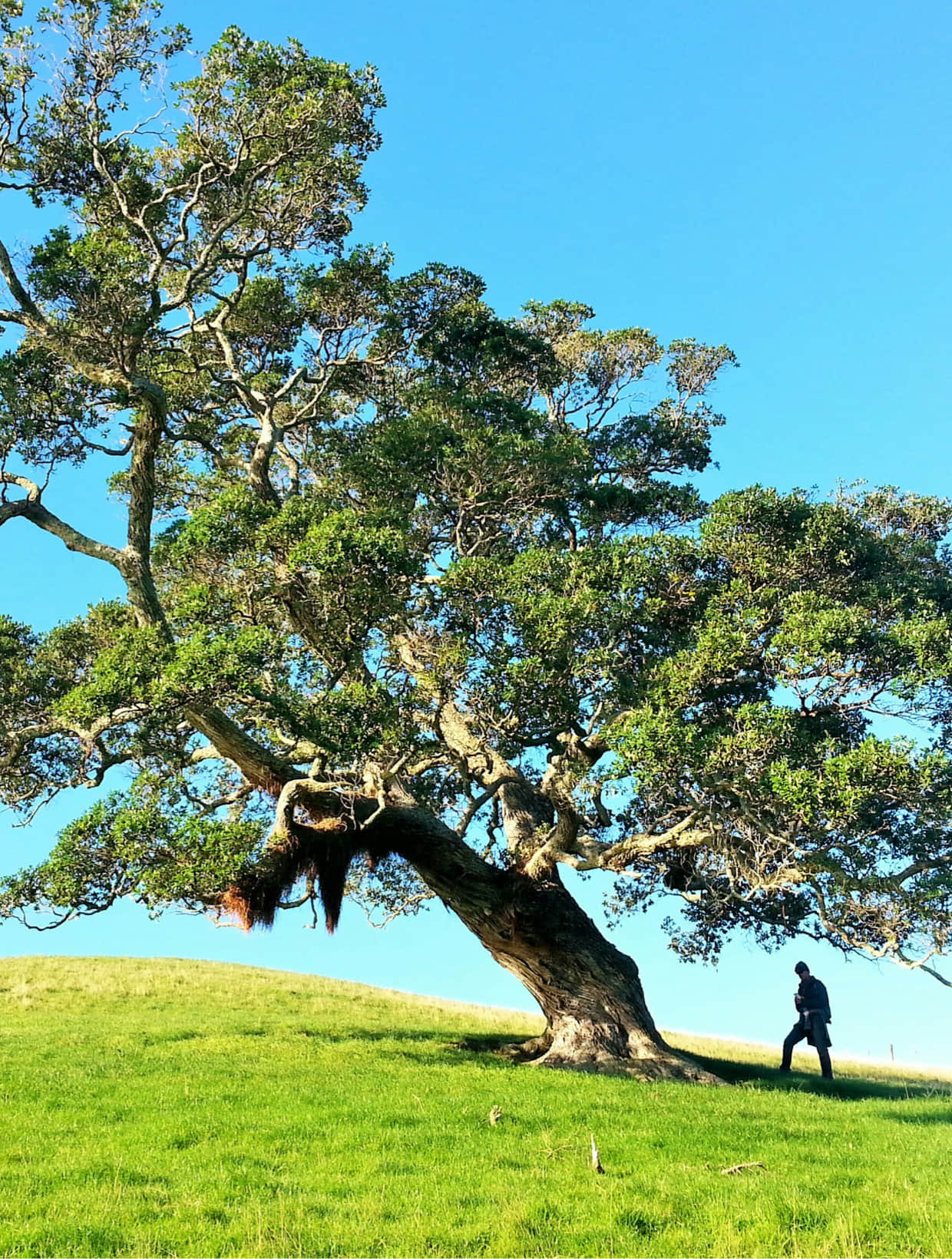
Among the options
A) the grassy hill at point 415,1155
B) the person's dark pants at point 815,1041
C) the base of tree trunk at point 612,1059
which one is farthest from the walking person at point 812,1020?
the base of tree trunk at point 612,1059

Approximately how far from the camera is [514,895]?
766 inches

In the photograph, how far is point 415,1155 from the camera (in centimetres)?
1095

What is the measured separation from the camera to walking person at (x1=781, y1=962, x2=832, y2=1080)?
21750 mm

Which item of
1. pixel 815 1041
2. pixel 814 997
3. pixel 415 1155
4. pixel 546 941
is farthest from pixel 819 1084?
pixel 415 1155

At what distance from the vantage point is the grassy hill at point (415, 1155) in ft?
29.0

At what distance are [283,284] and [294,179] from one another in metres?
2.93

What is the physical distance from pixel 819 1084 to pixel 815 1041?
1.63 m

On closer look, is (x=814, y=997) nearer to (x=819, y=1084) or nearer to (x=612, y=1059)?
(x=819, y=1084)

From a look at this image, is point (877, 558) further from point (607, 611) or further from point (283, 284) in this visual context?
point (283, 284)

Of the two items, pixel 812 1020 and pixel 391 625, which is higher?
pixel 391 625

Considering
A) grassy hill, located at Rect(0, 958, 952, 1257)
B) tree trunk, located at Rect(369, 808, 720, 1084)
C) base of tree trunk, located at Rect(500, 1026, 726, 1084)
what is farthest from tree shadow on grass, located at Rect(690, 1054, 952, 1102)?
tree trunk, located at Rect(369, 808, 720, 1084)

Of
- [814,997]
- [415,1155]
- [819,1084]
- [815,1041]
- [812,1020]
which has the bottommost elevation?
[415,1155]

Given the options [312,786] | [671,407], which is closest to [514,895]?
[312,786]

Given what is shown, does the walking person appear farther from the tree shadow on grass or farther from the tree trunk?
the tree trunk
